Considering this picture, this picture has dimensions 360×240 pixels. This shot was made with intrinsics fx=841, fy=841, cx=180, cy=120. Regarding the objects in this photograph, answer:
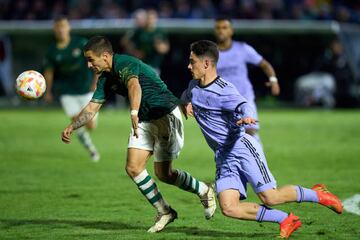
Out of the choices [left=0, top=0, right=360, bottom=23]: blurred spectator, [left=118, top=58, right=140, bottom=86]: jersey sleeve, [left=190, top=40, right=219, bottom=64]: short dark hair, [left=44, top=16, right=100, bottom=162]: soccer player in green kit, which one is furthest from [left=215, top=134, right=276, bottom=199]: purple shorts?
[left=0, top=0, right=360, bottom=23]: blurred spectator

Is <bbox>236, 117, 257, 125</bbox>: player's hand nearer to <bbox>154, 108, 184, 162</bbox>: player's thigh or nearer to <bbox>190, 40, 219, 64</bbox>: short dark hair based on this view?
<bbox>190, 40, 219, 64</bbox>: short dark hair

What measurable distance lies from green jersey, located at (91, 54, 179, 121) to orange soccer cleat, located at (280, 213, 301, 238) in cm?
190

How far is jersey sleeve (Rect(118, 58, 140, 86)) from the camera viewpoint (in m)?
8.55

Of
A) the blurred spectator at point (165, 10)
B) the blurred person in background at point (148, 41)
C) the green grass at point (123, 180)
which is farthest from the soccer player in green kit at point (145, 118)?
the blurred spectator at point (165, 10)

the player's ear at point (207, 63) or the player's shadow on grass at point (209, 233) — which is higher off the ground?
the player's ear at point (207, 63)

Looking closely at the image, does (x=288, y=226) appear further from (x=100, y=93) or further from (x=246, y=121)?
(x=100, y=93)

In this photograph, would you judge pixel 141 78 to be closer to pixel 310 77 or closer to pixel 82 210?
pixel 82 210

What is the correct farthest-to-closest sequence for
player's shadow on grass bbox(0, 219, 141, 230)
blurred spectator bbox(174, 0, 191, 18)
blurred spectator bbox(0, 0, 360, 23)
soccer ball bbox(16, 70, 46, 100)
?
1. blurred spectator bbox(174, 0, 191, 18)
2. blurred spectator bbox(0, 0, 360, 23)
3. soccer ball bbox(16, 70, 46, 100)
4. player's shadow on grass bbox(0, 219, 141, 230)

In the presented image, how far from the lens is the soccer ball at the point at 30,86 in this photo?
1000cm

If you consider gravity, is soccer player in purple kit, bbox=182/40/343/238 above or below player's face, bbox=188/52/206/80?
below

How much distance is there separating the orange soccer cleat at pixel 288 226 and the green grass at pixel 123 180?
32 cm

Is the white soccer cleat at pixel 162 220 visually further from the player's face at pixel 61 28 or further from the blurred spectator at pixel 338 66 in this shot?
the blurred spectator at pixel 338 66

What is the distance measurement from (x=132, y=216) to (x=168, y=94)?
5.13ft

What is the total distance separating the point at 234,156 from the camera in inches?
320
